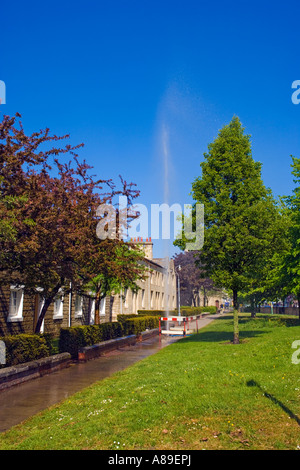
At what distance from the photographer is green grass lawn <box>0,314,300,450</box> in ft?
19.4

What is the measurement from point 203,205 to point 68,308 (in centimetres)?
1158

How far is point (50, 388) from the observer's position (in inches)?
418

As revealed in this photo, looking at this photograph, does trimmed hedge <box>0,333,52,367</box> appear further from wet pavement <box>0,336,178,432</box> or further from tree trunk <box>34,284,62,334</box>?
tree trunk <box>34,284,62,334</box>

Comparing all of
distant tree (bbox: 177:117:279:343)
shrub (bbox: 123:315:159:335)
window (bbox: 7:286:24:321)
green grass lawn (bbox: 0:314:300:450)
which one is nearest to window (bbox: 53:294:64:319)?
shrub (bbox: 123:315:159:335)

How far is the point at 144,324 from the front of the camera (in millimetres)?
29391

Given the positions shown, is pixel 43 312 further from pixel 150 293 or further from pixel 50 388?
pixel 150 293

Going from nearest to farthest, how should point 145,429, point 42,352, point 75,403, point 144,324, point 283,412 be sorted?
point 145,429
point 283,412
point 75,403
point 42,352
point 144,324

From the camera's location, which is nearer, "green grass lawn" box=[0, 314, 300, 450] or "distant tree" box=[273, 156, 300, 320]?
"green grass lawn" box=[0, 314, 300, 450]

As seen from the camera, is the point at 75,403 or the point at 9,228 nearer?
the point at 75,403

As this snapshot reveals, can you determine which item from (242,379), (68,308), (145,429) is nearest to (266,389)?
(242,379)

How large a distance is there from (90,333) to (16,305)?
13.2ft

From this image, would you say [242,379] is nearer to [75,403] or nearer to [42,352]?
[75,403]

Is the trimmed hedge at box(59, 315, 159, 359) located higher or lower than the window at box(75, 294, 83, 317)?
lower

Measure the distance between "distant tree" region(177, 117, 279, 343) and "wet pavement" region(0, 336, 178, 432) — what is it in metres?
5.66
